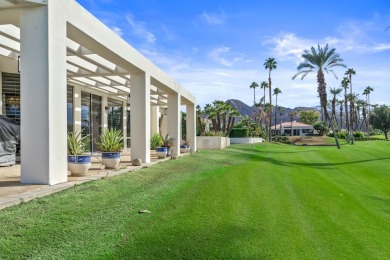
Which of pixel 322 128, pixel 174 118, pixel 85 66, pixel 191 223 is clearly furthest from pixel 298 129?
pixel 191 223

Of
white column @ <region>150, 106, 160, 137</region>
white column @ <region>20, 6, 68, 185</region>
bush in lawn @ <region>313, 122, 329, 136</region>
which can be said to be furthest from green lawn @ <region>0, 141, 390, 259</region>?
bush in lawn @ <region>313, 122, 329, 136</region>

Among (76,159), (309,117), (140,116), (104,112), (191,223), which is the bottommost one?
(191,223)

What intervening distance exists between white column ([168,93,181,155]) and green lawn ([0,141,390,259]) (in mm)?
8337

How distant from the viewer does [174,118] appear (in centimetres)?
1697

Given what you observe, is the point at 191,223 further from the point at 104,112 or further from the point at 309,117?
the point at 309,117

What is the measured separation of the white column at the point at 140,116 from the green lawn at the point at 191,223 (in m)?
3.31

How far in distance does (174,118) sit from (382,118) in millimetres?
47860

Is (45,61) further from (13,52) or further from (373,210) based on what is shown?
(373,210)

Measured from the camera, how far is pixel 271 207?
259 inches

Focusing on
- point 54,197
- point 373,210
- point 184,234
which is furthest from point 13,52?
point 373,210

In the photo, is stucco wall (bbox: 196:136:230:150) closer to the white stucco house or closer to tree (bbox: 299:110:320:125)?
the white stucco house

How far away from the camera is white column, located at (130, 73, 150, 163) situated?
11.9 m

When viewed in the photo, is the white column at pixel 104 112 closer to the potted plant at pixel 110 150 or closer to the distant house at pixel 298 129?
the potted plant at pixel 110 150

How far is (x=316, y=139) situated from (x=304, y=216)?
144 ft
